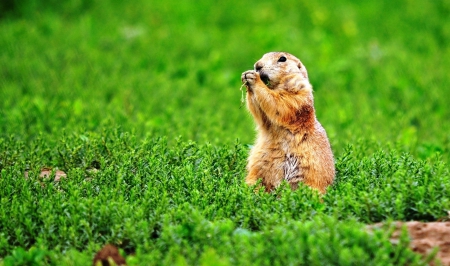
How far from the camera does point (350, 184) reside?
4.82 metres

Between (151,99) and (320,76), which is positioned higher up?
(320,76)

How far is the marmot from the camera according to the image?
5.31 metres

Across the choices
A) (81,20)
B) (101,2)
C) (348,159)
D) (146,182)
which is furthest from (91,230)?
(101,2)

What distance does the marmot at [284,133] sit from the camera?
5.31 m

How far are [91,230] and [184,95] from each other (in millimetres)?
5679

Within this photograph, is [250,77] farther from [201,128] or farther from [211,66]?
[211,66]

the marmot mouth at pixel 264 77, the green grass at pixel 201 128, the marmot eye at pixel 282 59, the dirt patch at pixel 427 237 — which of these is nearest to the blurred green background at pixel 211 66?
the green grass at pixel 201 128

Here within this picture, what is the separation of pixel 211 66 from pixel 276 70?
5641mm

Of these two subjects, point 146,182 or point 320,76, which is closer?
point 146,182

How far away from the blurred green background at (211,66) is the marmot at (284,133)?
1.06 meters

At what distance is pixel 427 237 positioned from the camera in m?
4.18

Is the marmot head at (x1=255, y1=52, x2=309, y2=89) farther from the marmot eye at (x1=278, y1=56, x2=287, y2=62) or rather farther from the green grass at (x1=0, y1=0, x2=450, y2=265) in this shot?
the green grass at (x1=0, y1=0, x2=450, y2=265)

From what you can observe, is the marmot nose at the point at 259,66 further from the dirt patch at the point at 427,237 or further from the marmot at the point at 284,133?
the dirt patch at the point at 427,237

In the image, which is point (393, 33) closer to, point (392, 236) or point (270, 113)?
point (270, 113)
